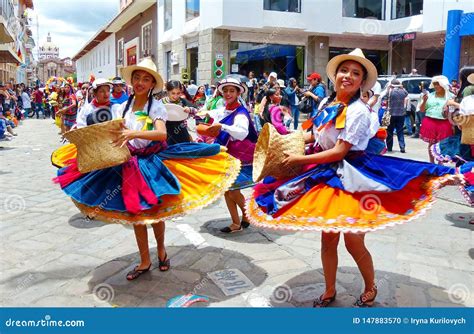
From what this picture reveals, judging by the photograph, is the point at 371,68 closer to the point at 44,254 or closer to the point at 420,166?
the point at 420,166

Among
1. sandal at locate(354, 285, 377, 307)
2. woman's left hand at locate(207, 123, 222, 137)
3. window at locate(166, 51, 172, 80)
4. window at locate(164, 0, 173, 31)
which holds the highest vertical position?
window at locate(164, 0, 173, 31)

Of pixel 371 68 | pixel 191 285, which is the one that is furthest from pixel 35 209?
pixel 371 68

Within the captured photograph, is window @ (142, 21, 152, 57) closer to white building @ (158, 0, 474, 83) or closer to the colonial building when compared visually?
white building @ (158, 0, 474, 83)

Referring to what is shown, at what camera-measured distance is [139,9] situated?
2997 cm

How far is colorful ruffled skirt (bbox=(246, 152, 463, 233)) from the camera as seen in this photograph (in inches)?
112

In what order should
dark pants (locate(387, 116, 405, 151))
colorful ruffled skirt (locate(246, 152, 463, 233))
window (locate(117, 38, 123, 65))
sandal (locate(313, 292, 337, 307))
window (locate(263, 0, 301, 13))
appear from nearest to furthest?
colorful ruffled skirt (locate(246, 152, 463, 233)) < sandal (locate(313, 292, 337, 307)) < dark pants (locate(387, 116, 405, 151)) < window (locate(263, 0, 301, 13)) < window (locate(117, 38, 123, 65))

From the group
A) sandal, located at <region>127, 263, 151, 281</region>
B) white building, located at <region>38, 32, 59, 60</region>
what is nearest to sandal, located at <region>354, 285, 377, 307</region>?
sandal, located at <region>127, 263, 151, 281</region>

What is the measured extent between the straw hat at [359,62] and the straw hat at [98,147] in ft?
5.08

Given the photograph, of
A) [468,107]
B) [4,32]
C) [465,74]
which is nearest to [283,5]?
[4,32]

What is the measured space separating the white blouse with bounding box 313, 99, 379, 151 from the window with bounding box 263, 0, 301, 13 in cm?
1793

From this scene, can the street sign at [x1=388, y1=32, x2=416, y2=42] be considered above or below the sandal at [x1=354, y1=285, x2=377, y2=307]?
above

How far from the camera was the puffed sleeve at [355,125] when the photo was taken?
3012 millimetres

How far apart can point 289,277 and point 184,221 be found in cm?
212

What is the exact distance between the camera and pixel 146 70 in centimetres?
372
